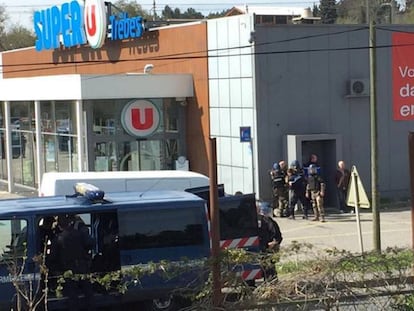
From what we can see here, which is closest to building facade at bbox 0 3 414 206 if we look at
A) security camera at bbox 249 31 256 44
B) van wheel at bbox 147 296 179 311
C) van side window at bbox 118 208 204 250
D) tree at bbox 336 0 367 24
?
security camera at bbox 249 31 256 44

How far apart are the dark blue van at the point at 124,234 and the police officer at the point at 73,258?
12 centimetres

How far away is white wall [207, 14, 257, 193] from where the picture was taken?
23.7 metres

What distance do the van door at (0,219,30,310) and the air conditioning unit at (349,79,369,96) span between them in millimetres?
16880

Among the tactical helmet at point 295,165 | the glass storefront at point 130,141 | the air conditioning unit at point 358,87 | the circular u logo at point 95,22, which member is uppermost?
the circular u logo at point 95,22

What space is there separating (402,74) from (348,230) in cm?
793

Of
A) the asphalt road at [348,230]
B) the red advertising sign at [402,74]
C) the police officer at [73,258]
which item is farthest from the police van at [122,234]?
the red advertising sign at [402,74]

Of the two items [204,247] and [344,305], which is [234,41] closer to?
[204,247]

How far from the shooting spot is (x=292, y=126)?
24.0 metres

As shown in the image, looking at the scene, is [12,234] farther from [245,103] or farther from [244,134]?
[245,103]

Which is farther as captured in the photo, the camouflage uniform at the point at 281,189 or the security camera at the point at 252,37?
the security camera at the point at 252,37

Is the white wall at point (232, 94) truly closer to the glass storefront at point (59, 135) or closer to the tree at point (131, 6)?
the glass storefront at point (59, 135)

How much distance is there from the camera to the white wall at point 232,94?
2370 cm

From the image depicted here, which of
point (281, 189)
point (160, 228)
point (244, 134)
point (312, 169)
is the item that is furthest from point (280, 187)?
point (160, 228)

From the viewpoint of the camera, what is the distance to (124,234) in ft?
32.2
